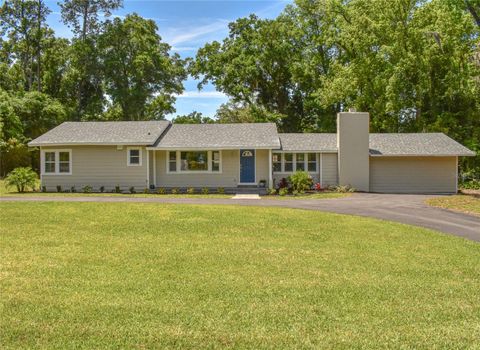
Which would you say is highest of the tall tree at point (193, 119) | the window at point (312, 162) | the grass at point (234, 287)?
the tall tree at point (193, 119)

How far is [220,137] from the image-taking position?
26.2 metres

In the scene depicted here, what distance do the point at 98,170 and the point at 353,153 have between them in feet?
47.3

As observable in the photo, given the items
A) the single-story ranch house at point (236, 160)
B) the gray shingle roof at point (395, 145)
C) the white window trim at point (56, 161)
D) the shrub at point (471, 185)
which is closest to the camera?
the single-story ranch house at point (236, 160)

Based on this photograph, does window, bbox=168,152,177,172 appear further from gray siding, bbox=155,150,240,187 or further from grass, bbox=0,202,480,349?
grass, bbox=0,202,480,349

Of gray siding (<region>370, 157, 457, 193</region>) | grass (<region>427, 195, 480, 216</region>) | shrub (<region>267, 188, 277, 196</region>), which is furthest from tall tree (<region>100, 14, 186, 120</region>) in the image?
grass (<region>427, 195, 480, 216</region>)

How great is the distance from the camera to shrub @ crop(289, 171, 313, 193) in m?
23.9

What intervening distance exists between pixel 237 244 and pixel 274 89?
A: 34532 mm

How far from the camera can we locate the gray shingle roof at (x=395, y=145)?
25.3 metres

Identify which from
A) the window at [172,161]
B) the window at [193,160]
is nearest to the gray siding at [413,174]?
the window at [193,160]

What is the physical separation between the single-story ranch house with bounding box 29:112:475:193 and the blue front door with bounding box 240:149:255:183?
57 mm

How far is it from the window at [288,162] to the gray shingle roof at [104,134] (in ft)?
24.7

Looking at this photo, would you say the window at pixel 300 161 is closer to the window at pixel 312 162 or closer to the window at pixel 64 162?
the window at pixel 312 162

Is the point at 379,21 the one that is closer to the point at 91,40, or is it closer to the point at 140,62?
A: the point at 140,62

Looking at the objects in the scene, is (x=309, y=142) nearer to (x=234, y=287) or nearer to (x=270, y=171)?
(x=270, y=171)
